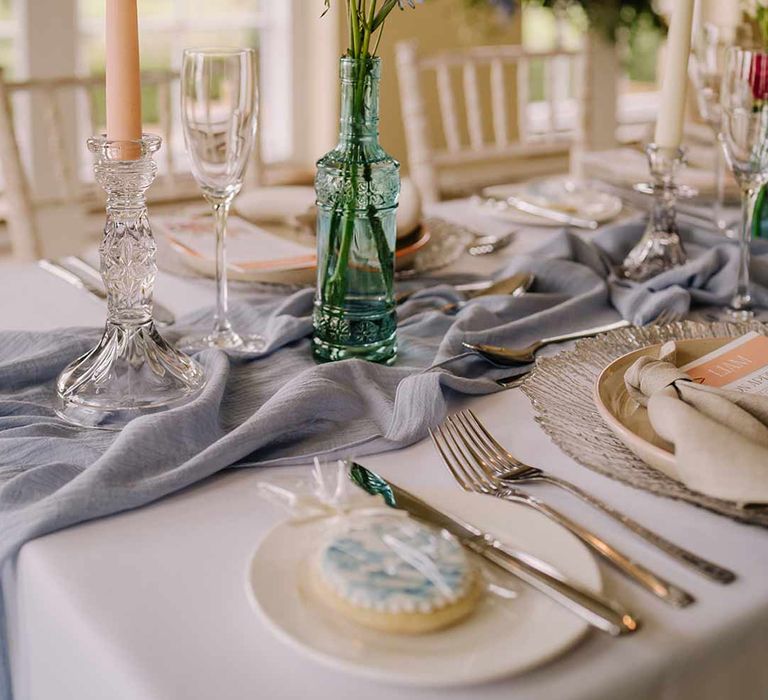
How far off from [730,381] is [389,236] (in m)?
0.32

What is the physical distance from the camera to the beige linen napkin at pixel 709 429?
70 centimetres

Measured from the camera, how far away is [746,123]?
112 cm

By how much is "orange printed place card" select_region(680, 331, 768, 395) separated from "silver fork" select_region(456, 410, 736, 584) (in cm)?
19

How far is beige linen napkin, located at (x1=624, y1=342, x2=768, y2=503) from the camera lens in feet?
2.30

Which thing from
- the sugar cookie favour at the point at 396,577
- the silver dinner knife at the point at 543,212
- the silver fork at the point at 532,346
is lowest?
the sugar cookie favour at the point at 396,577

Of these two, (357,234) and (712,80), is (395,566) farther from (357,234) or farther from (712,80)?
(712,80)

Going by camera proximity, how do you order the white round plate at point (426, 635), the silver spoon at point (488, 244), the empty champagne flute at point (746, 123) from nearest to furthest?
1. the white round plate at point (426, 635)
2. the empty champagne flute at point (746, 123)
3. the silver spoon at point (488, 244)

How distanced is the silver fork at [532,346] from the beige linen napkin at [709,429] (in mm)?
172

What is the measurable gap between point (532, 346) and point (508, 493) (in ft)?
1.05

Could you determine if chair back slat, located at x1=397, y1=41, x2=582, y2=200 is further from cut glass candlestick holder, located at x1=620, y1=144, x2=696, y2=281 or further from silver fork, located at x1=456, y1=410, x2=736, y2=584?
silver fork, located at x1=456, y1=410, x2=736, y2=584

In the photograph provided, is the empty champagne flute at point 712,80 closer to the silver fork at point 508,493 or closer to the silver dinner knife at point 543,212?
the silver dinner knife at point 543,212

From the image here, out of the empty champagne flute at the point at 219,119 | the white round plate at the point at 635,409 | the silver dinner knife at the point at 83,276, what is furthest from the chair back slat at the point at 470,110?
the white round plate at the point at 635,409

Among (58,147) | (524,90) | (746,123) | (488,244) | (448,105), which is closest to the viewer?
(746,123)

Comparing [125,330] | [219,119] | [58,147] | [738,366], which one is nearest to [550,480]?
[738,366]
